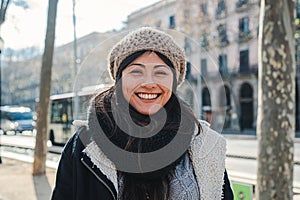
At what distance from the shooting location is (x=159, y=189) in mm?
1823

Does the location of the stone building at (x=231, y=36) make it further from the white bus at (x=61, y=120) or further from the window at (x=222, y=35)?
the white bus at (x=61, y=120)

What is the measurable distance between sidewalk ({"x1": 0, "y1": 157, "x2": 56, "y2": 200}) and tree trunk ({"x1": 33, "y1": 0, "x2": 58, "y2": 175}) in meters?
0.40

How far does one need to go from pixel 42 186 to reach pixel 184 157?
6452mm

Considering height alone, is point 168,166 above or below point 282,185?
above

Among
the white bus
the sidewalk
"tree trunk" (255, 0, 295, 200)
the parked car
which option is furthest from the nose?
the parked car

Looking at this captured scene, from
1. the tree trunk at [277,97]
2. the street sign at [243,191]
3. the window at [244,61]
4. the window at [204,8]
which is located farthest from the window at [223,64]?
the tree trunk at [277,97]

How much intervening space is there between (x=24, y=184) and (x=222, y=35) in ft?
79.4

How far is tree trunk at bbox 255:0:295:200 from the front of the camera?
400 centimetres

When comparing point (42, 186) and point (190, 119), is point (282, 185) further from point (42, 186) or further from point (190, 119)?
point (42, 186)

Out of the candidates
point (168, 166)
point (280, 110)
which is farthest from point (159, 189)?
point (280, 110)

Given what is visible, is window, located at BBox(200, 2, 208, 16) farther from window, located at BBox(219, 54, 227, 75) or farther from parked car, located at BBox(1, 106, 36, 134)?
parked car, located at BBox(1, 106, 36, 134)

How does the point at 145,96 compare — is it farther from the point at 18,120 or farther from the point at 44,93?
the point at 18,120

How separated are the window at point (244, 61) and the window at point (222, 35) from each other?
124 inches

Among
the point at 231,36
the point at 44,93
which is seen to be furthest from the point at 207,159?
the point at 231,36
